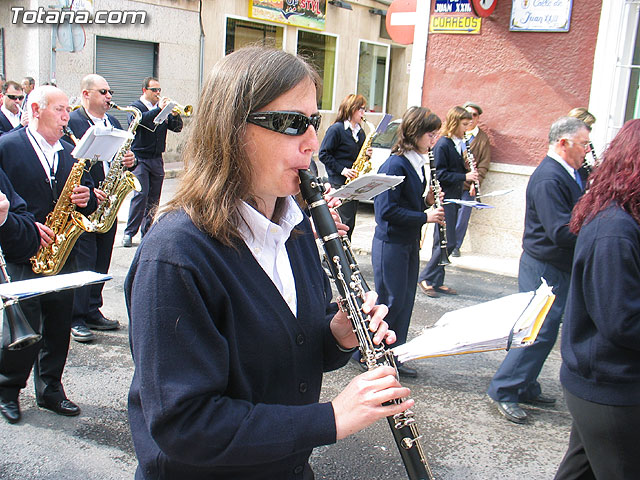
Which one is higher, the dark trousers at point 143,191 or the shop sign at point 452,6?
the shop sign at point 452,6

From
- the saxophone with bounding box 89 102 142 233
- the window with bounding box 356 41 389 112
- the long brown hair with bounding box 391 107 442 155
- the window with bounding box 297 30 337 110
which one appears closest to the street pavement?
the saxophone with bounding box 89 102 142 233

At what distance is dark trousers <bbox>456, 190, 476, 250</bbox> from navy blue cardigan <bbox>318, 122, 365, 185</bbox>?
1608mm

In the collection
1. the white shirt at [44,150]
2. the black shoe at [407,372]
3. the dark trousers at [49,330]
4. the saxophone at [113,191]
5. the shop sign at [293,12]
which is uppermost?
the shop sign at [293,12]

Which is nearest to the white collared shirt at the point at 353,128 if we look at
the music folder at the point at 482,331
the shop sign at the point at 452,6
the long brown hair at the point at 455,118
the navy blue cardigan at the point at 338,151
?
the navy blue cardigan at the point at 338,151

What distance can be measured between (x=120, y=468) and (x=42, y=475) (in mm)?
394

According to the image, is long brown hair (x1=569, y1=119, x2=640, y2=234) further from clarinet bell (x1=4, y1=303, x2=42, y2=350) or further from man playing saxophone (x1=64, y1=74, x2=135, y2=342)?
man playing saxophone (x1=64, y1=74, x2=135, y2=342)

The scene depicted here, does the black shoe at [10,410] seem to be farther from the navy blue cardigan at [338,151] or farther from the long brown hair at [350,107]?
the long brown hair at [350,107]

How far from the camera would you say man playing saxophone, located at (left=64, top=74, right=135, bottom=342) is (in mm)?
5090

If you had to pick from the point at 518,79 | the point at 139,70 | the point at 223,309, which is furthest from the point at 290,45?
the point at 223,309

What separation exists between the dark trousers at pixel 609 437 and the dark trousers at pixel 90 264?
12.1 ft

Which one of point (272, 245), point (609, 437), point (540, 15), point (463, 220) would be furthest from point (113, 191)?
point (540, 15)

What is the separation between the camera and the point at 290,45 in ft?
56.9

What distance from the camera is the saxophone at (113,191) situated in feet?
16.8

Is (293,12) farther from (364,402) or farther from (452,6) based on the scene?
(364,402)
